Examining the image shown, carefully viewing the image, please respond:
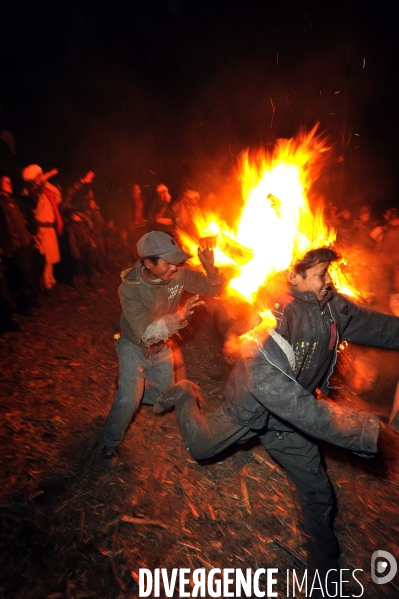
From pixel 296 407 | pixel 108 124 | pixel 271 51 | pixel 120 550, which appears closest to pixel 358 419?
pixel 296 407

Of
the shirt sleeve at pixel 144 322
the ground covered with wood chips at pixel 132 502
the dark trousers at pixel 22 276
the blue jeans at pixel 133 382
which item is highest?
the dark trousers at pixel 22 276

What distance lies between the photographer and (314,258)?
2938mm

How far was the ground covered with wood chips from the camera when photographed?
286 centimetres

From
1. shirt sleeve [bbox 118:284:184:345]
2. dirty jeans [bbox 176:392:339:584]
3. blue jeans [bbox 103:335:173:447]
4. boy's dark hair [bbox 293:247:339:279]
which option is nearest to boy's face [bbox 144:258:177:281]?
shirt sleeve [bbox 118:284:184:345]

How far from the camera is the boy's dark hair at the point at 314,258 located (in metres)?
2.93

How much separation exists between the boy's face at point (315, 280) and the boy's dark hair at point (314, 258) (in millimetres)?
28

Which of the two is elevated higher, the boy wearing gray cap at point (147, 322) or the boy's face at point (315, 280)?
the boy's face at point (315, 280)

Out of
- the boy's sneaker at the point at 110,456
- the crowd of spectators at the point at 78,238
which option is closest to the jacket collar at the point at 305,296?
the boy's sneaker at the point at 110,456

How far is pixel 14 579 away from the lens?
2631 millimetres

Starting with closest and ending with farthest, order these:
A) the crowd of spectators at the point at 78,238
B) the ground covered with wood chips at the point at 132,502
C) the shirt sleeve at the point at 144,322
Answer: the ground covered with wood chips at the point at 132,502 < the shirt sleeve at the point at 144,322 < the crowd of spectators at the point at 78,238

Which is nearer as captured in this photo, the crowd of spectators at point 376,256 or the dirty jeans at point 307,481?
the dirty jeans at point 307,481

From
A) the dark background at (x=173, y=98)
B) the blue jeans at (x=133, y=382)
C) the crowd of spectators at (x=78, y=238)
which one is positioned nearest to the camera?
the blue jeans at (x=133, y=382)

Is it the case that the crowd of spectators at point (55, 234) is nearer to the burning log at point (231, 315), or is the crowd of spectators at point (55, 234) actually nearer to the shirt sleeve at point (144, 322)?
the burning log at point (231, 315)

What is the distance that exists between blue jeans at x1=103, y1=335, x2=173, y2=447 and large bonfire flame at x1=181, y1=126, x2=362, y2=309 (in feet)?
6.59
